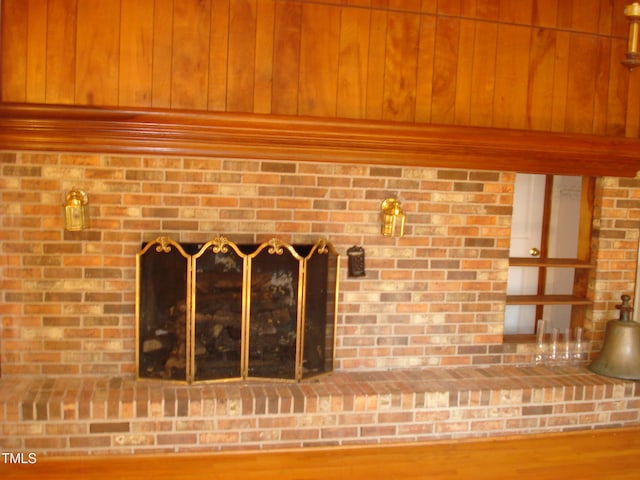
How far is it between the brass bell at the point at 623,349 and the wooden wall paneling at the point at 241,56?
2.39 meters

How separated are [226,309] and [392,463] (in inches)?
43.8

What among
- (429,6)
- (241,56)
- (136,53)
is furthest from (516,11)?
(136,53)

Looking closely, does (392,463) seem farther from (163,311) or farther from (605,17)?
(605,17)

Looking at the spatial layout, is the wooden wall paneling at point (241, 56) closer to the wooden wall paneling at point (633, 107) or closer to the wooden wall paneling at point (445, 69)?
the wooden wall paneling at point (445, 69)

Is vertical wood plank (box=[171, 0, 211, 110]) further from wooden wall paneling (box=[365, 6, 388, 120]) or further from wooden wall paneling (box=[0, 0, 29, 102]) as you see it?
wooden wall paneling (box=[365, 6, 388, 120])

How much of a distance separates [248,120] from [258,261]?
0.70 m

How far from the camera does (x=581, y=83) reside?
3373mm

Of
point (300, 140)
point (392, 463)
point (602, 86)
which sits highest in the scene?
point (602, 86)

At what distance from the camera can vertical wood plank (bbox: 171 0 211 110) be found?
2.92 m

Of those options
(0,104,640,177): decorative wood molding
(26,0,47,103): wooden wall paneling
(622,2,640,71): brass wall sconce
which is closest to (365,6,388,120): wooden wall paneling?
(0,104,640,177): decorative wood molding

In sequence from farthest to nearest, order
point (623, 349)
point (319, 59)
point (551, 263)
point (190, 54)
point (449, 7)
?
point (551, 263) < point (623, 349) < point (449, 7) < point (319, 59) < point (190, 54)

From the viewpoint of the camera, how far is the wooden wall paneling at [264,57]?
2.98m

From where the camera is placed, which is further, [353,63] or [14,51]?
[353,63]

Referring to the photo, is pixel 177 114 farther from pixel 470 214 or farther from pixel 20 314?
pixel 470 214
